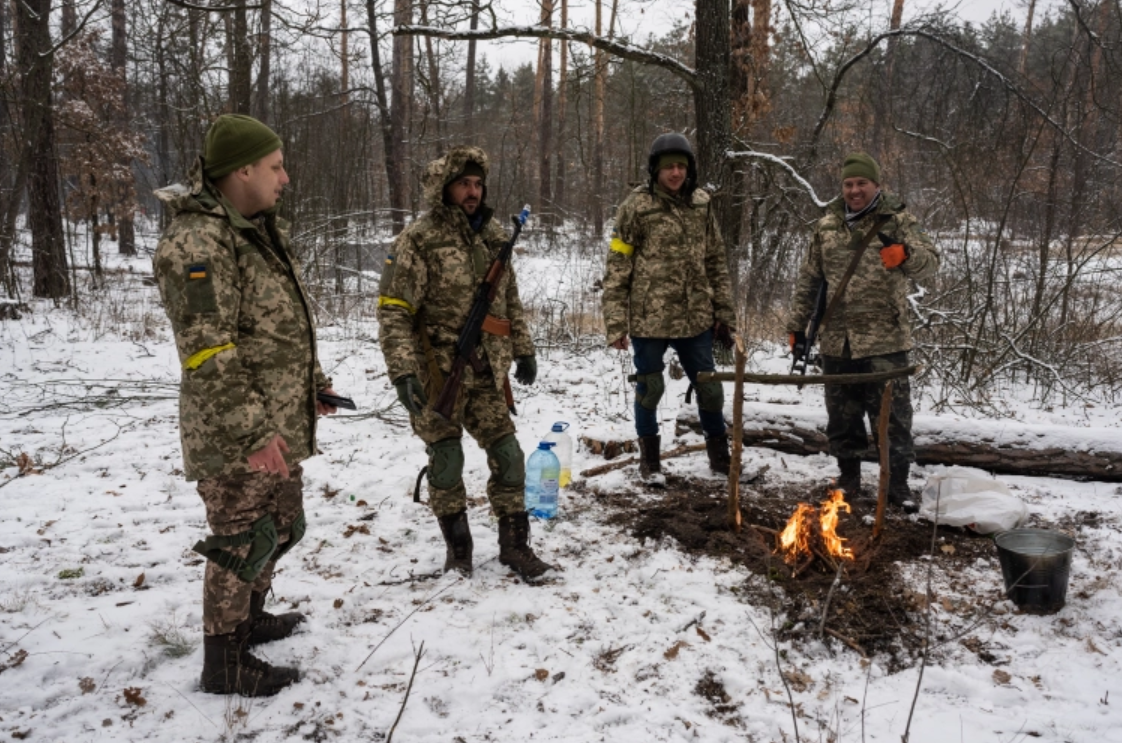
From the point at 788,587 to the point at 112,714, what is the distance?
3080mm

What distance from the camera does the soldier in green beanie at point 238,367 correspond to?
7.86 feet

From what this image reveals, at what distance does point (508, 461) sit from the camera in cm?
384

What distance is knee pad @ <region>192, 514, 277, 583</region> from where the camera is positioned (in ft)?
8.68

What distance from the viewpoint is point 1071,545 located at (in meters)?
3.42

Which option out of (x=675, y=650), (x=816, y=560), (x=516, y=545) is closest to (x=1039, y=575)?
(x=816, y=560)

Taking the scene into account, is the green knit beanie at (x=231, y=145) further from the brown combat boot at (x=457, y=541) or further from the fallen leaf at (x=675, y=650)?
the fallen leaf at (x=675, y=650)

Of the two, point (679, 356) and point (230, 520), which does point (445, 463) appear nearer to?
point (230, 520)

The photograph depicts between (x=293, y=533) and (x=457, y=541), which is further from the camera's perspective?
(x=457, y=541)

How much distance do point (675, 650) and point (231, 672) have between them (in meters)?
1.88

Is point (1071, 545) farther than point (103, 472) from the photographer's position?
No

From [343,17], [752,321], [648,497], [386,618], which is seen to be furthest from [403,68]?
[386,618]

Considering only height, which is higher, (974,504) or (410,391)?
(410,391)

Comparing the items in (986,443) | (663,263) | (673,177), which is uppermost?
(673,177)

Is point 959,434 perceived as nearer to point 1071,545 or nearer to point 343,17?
point 1071,545
